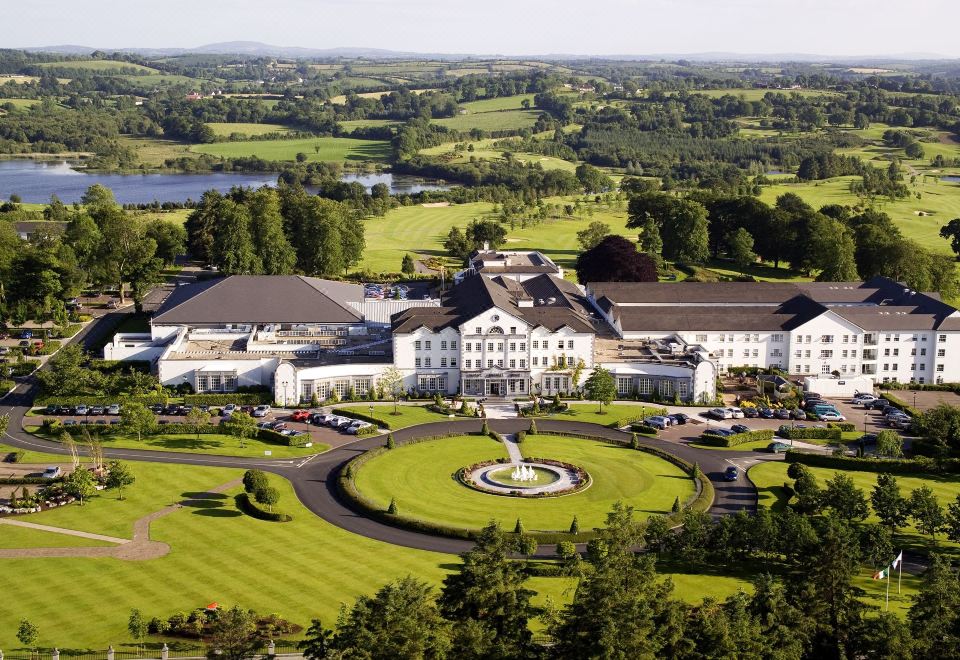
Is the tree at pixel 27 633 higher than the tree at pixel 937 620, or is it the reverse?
the tree at pixel 937 620

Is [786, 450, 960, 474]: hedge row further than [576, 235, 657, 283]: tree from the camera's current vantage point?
No

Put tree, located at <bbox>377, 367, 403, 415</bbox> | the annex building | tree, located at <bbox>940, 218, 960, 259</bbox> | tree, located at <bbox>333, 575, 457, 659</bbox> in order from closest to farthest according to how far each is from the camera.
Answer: tree, located at <bbox>333, 575, 457, 659</bbox>
tree, located at <bbox>377, 367, 403, 415</bbox>
the annex building
tree, located at <bbox>940, 218, 960, 259</bbox>

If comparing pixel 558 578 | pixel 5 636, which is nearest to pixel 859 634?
pixel 558 578

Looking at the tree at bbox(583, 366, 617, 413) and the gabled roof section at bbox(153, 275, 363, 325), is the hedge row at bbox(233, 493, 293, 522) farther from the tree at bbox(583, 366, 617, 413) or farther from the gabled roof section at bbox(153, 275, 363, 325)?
the gabled roof section at bbox(153, 275, 363, 325)

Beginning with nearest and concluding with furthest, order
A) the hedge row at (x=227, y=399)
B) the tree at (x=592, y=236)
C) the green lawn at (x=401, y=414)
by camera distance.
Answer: the green lawn at (x=401, y=414)
the hedge row at (x=227, y=399)
the tree at (x=592, y=236)

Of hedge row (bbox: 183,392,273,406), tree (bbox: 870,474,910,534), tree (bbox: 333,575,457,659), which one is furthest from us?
hedge row (bbox: 183,392,273,406)

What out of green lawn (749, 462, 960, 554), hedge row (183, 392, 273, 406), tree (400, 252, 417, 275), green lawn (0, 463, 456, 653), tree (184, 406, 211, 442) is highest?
tree (400, 252, 417, 275)

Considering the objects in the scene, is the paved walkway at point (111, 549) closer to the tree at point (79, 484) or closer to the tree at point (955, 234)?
the tree at point (79, 484)

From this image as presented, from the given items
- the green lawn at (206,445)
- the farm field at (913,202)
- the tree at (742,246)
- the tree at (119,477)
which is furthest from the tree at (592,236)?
the tree at (119,477)

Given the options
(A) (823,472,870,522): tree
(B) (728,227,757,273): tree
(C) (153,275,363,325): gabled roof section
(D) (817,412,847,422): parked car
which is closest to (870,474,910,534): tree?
(A) (823,472,870,522): tree
